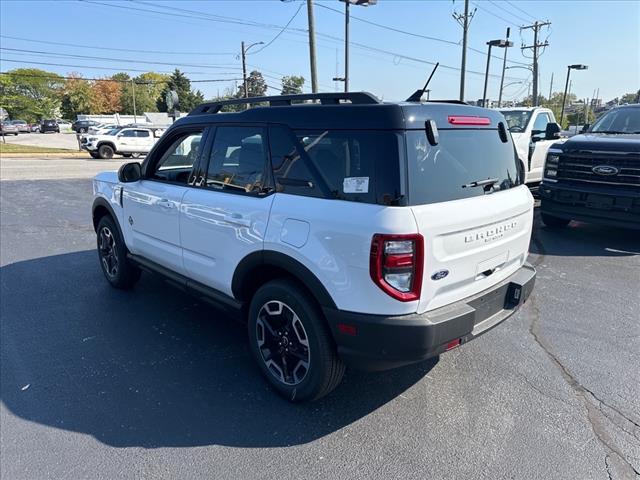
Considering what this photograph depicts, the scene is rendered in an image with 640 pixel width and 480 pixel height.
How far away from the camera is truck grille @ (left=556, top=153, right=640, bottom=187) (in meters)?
6.12

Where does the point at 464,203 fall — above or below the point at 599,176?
above

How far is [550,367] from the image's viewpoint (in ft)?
10.8

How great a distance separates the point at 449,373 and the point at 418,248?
1419 millimetres

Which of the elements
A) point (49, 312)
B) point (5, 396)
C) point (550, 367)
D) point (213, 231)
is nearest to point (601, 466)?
point (550, 367)

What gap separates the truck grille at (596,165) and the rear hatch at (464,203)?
4.09 meters

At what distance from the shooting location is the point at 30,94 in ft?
329

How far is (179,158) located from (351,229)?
261 cm

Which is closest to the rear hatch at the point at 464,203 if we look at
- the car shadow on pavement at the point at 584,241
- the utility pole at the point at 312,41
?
the car shadow on pavement at the point at 584,241

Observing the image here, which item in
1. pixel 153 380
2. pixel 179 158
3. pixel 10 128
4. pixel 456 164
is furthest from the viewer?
pixel 10 128

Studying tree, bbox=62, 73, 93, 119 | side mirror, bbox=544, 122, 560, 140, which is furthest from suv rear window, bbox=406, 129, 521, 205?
tree, bbox=62, 73, 93, 119

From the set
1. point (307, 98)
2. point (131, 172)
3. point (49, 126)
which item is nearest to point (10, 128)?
point (49, 126)

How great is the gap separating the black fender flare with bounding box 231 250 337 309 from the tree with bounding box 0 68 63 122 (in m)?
98.8

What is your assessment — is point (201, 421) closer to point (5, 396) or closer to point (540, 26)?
point (5, 396)

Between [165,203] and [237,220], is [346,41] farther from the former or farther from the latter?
[237,220]
